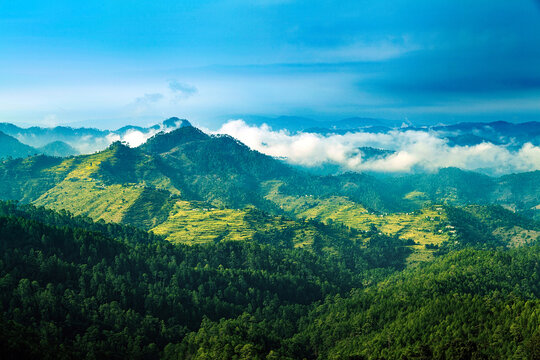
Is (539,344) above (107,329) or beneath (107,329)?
above

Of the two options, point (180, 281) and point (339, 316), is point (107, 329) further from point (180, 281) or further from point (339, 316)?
point (339, 316)

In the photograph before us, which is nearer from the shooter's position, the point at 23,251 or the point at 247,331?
the point at 247,331

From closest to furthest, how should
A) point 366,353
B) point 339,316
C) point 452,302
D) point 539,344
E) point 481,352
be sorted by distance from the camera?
point 539,344, point 481,352, point 366,353, point 452,302, point 339,316

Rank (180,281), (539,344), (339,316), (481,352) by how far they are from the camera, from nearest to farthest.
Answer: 1. (539,344)
2. (481,352)
3. (339,316)
4. (180,281)

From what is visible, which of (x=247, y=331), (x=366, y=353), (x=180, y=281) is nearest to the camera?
(x=366, y=353)

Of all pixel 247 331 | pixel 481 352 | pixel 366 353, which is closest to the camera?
pixel 481 352

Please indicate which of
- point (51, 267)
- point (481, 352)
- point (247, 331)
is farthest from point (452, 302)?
point (51, 267)

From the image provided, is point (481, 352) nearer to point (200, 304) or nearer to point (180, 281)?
point (200, 304)

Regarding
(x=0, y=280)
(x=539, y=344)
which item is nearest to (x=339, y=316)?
(x=539, y=344)


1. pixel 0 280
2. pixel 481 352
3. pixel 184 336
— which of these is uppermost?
pixel 0 280
